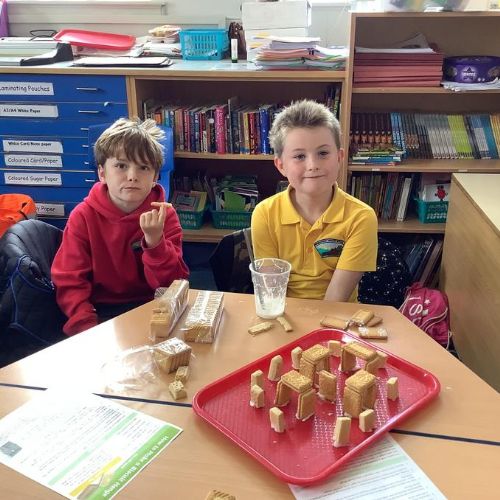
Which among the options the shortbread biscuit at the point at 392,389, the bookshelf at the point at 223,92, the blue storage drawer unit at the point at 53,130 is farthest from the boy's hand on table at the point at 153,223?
the blue storage drawer unit at the point at 53,130

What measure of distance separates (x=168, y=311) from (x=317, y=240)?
0.57 metres

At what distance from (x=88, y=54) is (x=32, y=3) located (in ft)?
1.71

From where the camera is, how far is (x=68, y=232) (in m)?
1.69

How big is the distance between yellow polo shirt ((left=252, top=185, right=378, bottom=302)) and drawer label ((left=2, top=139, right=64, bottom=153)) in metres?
1.44

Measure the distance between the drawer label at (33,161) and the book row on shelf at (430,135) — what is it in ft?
4.59

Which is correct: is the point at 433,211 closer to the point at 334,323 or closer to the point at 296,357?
the point at 334,323

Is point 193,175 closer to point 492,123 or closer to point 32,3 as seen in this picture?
point 32,3

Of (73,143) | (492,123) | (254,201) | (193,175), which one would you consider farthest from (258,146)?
(492,123)

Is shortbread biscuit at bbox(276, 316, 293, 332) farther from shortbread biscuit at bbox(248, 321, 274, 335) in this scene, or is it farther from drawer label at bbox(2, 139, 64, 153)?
drawer label at bbox(2, 139, 64, 153)

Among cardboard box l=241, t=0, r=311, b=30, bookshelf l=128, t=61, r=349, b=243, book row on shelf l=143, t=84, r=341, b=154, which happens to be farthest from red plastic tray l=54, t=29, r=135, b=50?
cardboard box l=241, t=0, r=311, b=30

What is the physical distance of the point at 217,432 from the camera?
880 millimetres

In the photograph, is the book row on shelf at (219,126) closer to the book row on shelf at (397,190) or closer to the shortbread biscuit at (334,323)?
the book row on shelf at (397,190)

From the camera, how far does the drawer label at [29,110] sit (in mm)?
2594

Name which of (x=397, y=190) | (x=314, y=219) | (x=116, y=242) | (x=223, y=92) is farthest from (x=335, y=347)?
(x=223, y=92)
